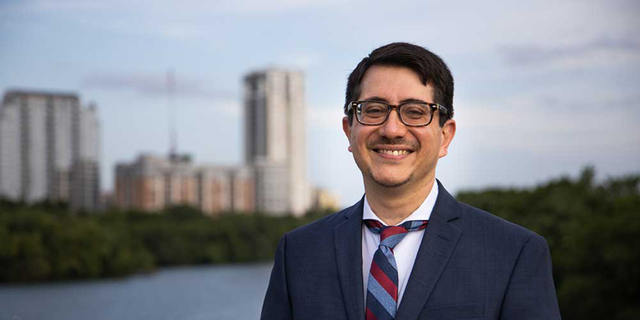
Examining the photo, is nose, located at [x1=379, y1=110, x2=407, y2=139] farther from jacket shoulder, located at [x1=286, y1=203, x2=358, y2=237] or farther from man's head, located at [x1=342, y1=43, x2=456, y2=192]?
jacket shoulder, located at [x1=286, y1=203, x2=358, y2=237]

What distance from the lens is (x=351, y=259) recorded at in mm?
2650

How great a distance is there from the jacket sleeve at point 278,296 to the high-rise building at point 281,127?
4745 inches

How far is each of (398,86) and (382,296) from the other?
702mm

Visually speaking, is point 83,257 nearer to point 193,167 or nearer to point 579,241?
point 579,241

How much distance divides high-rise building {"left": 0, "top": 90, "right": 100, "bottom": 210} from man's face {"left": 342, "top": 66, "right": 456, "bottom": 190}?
366ft

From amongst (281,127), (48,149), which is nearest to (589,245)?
(48,149)

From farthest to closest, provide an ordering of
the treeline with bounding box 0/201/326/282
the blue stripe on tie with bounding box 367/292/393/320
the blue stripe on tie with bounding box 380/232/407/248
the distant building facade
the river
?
the distant building facade < the treeline with bounding box 0/201/326/282 < the river < the blue stripe on tie with bounding box 380/232/407/248 < the blue stripe on tie with bounding box 367/292/393/320

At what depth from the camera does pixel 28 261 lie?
175 feet

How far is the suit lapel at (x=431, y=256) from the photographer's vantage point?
8.04 feet

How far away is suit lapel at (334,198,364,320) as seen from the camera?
8.35 ft

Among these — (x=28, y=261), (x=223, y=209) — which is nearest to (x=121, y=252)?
→ (x=28, y=261)

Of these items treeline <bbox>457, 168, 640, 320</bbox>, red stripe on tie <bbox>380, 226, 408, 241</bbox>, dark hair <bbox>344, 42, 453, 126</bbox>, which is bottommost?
treeline <bbox>457, 168, 640, 320</bbox>

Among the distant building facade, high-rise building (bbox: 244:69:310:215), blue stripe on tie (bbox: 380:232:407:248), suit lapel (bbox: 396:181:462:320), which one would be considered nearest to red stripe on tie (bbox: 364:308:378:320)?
suit lapel (bbox: 396:181:462:320)

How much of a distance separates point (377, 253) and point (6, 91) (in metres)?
126
